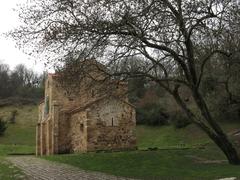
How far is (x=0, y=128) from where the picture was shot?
66.6 m

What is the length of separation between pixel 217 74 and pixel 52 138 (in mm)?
19244

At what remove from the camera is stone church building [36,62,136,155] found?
1503 inches

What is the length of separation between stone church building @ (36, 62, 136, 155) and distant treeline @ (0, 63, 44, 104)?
157ft

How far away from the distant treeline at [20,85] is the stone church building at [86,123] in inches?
1889

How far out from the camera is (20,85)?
106 meters

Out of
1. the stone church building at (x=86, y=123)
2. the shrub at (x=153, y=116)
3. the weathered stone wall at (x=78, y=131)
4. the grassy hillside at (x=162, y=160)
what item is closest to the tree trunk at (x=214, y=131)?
the grassy hillside at (x=162, y=160)

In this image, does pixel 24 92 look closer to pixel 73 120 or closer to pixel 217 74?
pixel 73 120

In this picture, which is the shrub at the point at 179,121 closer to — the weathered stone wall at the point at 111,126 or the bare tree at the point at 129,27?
the weathered stone wall at the point at 111,126

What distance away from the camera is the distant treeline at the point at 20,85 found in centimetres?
9588

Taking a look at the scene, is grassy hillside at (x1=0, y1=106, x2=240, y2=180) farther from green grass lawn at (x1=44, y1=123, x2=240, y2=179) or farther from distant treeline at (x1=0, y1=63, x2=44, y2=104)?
distant treeline at (x1=0, y1=63, x2=44, y2=104)

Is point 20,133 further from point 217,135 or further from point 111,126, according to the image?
point 217,135

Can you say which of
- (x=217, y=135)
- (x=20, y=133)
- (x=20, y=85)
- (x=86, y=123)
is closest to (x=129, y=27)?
(x=217, y=135)

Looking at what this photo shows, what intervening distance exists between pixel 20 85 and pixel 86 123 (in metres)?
70.9

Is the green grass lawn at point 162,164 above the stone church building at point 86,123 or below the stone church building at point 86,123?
below
